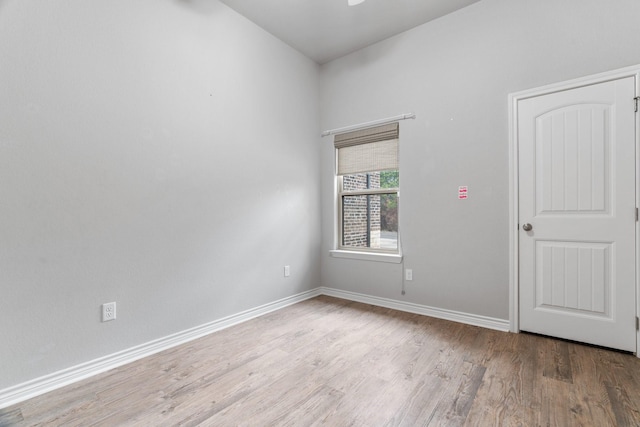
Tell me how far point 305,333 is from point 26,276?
78.7 inches

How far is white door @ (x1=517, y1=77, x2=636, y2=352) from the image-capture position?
230cm

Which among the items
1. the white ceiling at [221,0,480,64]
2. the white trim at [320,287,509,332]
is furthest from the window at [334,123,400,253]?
the white ceiling at [221,0,480,64]

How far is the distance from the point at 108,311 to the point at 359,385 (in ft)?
5.92

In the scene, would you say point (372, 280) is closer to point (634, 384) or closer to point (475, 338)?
point (475, 338)

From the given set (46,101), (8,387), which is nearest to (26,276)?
(8,387)

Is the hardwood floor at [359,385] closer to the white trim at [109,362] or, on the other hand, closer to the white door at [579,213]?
the white trim at [109,362]

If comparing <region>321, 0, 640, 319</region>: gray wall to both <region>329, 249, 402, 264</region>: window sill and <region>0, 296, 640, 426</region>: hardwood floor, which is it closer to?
<region>329, 249, 402, 264</region>: window sill

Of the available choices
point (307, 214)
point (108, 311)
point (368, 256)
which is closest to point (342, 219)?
point (307, 214)

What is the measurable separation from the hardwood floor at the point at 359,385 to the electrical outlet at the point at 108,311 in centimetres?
36

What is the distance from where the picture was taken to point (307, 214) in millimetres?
3891

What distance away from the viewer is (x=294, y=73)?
3.71 metres

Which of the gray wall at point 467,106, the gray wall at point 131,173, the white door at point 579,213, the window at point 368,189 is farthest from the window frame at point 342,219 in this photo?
the white door at point 579,213

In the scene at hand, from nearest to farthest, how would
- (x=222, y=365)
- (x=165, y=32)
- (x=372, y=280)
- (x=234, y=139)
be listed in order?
(x=222, y=365) < (x=165, y=32) < (x=234, y=139) < (x=372, y=280)

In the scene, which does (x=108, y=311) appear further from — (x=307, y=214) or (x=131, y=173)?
(x=307, y=214)
